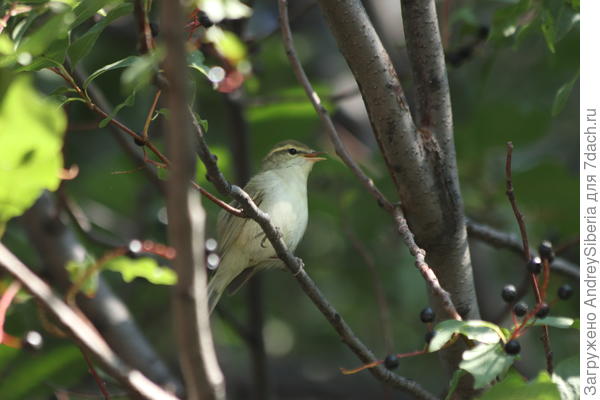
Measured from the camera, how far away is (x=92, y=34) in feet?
8.52

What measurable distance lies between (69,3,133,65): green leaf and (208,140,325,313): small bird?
1.96 m

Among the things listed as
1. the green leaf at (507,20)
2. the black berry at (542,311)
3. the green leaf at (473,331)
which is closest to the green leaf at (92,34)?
the green leaf at (473,331)

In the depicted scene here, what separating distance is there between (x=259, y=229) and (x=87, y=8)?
235 centimetres

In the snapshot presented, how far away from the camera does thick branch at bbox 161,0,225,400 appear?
1.32 m

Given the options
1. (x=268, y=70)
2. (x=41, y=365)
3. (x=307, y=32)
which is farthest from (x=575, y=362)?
(x=307, y=32)

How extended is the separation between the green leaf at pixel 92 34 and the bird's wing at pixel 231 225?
6.77ft

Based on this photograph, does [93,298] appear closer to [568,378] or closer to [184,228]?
[568,378]

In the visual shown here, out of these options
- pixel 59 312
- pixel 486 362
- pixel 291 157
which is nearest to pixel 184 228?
pixel 59 312

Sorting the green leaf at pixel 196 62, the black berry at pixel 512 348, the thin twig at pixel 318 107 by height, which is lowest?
the black berry at pixel 512 348

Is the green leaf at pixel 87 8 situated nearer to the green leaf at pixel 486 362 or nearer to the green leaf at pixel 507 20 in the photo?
the green leaf at pixel 486 362

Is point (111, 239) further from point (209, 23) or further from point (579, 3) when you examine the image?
point (579, 3)

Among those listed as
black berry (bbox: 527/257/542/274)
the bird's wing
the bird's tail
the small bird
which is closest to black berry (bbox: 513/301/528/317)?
black berry (bbox: 527/257/542/274)

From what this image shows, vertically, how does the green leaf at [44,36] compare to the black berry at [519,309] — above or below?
above

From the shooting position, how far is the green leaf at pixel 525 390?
2225 mm
